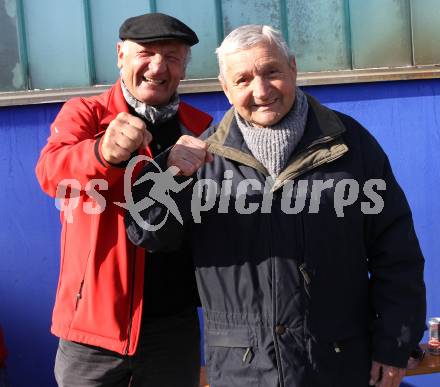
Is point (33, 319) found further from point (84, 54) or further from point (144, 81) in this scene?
point (144, 81)

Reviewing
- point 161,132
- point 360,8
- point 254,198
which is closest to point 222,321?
point 254,198

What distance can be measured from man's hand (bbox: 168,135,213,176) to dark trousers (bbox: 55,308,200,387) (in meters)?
0.75

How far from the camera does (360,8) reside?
3.62m

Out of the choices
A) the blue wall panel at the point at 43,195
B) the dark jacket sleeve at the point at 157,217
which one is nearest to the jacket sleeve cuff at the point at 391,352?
the dark jacket sleeve at the point at 157,217

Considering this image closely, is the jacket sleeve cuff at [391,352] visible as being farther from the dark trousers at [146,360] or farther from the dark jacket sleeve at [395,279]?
the dark trousers at [146,360]

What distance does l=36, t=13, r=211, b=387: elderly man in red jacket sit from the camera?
2262 millimetres

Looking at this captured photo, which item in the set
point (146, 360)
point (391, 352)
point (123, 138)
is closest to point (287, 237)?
point (391, 352)

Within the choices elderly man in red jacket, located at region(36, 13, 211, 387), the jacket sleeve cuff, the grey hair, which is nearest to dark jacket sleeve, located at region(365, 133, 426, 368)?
the jacket sleeve cuff

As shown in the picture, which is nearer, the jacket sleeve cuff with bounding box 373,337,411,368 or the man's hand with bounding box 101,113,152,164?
the man's hand with bounding box 101,113,152,164

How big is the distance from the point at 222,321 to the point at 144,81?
0.95m

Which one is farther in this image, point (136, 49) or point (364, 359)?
point (136, 49)

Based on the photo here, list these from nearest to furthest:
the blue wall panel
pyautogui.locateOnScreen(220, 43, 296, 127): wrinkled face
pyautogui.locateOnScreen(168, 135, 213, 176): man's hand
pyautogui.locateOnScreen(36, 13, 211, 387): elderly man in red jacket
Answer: pyautogui.locateOnScreen(168, 135, 213, 176): man's hand
pyautogui.locateOnScreen(220, 43, 296, 127): wrinkled face
pyautogui.locateOnScreen(36, 13, 211, 387): elderly man in red jacket
the blue wall panel

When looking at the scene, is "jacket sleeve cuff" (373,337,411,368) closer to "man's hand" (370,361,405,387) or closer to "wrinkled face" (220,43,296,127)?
"man's hand" (370,361,405,387)

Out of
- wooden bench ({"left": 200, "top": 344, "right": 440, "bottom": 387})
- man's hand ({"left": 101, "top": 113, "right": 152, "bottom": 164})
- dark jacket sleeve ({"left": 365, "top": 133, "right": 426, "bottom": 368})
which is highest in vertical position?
man's hand ({"left": 101, "top": 113, "right": 152, "bottom": 164})
